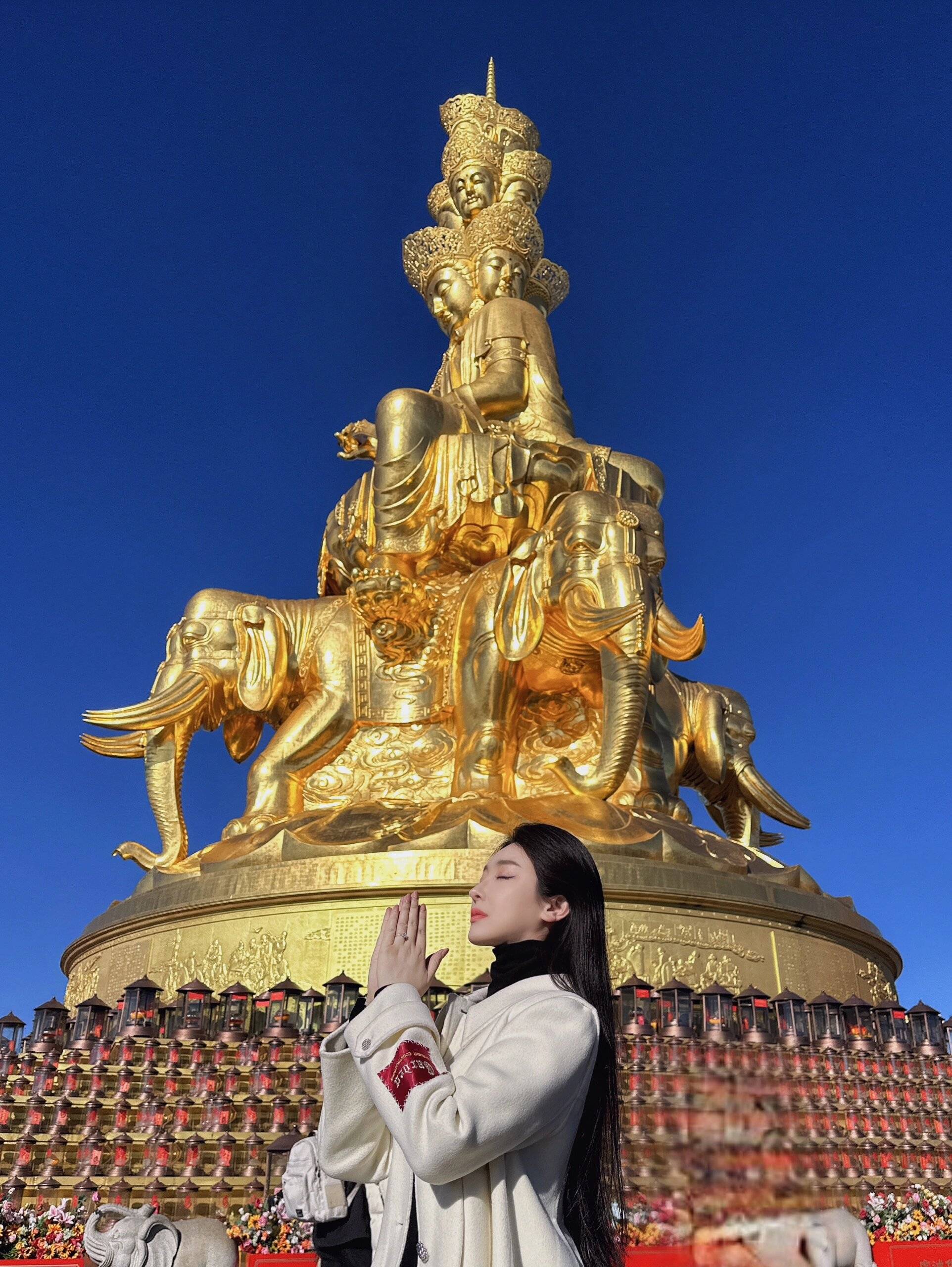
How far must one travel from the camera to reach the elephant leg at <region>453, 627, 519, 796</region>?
30.5 feet

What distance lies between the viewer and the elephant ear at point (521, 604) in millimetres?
9531

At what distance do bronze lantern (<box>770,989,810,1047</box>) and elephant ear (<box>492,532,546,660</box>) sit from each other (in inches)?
141

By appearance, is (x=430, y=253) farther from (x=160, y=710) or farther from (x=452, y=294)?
(x=160, y=710)

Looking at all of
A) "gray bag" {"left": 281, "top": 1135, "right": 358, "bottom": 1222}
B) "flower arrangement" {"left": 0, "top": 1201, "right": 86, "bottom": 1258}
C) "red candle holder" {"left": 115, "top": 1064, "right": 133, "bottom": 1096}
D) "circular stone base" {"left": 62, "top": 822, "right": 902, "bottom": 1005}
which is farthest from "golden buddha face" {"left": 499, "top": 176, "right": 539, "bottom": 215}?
"gray bag" {"left": 281, "top": 1135, "right": 358, "bottom": 1222}

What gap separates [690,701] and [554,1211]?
947 cm

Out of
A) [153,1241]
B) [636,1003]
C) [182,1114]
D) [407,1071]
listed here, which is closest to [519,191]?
[636,1003]

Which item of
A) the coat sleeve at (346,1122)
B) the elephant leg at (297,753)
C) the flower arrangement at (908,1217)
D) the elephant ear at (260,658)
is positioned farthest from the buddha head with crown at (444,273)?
the coat sleeve at (346,1122)

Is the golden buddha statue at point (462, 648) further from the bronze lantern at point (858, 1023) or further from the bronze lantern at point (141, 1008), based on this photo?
the bronze lantern at point (858, 1023)

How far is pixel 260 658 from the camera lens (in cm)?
1038

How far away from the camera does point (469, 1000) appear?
191 centimetres

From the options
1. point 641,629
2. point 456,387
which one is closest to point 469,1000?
point 641,629

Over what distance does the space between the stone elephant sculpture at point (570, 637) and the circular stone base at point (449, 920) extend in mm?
1047

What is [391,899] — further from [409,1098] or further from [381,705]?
[409,1098]

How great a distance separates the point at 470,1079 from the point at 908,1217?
209 inches
